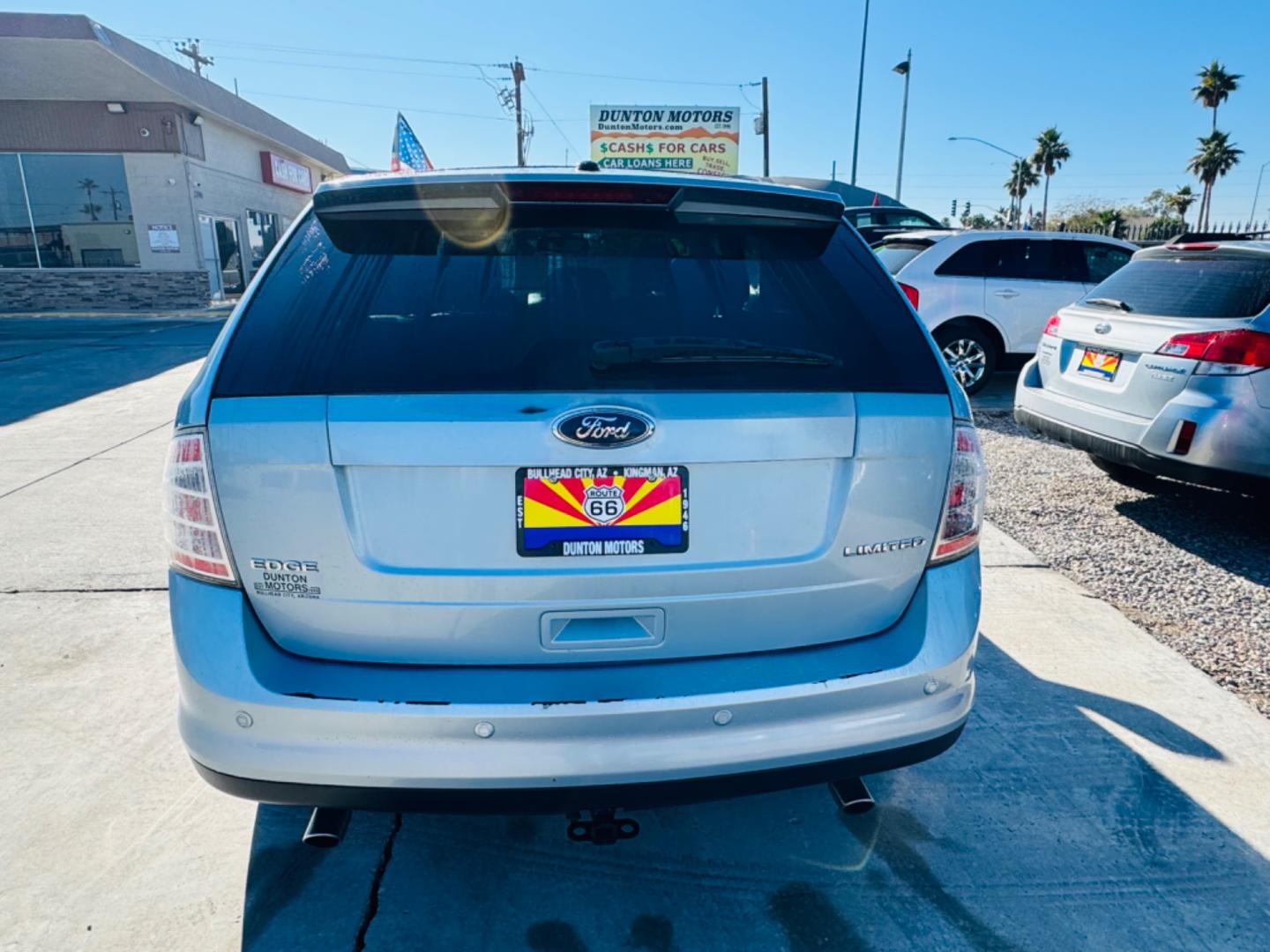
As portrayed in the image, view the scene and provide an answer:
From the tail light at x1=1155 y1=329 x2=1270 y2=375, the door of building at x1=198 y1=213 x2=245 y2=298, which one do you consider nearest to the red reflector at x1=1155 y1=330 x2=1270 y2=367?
the tail light at x1=1155 y1=329 x2=1270 y2=375

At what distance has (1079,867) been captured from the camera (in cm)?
220

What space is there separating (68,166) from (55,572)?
21.3 m

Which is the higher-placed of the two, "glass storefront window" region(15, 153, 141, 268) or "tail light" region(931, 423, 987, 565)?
"glass storefront window" region(15, 153, 141, 268)

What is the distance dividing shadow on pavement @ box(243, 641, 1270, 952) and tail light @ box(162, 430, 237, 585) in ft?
3.07

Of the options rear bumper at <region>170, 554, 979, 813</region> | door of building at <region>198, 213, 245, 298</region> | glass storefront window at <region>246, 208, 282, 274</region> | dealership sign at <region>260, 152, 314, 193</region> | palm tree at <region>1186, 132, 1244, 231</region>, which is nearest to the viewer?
rear bumper at <region>170, 554, 979, 813</region>

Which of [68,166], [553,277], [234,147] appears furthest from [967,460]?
[234,147]

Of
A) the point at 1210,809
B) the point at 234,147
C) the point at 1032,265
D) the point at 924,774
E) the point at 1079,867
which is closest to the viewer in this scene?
the point at 1079,867

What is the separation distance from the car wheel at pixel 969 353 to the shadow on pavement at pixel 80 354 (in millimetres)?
9332

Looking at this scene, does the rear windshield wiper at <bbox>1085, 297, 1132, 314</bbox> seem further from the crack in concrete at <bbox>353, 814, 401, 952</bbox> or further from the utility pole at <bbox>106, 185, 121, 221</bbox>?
the utility pole at <bbox>106, 185, 121, 221</bbox>

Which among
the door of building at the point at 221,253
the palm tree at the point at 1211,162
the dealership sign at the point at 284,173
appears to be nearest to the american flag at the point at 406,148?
the door of building at the point at 221,253

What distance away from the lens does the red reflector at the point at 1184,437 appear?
423cm

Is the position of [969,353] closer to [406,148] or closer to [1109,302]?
[1109,302]

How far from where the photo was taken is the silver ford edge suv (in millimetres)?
1625

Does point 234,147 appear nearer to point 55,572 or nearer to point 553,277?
point 55,572
